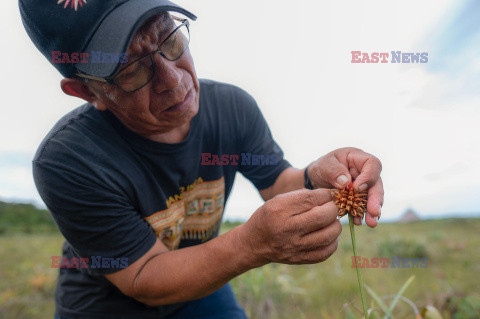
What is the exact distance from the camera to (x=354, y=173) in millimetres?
1636

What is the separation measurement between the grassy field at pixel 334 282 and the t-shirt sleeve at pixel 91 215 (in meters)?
1.16

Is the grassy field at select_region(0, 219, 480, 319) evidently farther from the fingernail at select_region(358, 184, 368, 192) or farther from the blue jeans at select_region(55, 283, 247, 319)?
the fingernail at select_region(358, 184, 368, 192)

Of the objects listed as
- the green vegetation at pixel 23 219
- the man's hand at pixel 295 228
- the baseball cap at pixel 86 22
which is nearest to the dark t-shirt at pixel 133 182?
the baseball cap at pixel 86 22

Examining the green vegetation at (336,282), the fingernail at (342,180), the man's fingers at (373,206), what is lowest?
the green vegetation at (336,282)

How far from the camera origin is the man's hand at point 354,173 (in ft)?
4.60

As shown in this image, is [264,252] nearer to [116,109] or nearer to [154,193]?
[154,193]

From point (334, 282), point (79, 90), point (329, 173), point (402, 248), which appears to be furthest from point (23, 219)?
point (329, 173)

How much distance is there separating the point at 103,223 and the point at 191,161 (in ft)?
2.09

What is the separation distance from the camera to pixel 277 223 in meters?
1.27

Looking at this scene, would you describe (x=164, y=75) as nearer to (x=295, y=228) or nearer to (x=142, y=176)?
(x=142, y=176)

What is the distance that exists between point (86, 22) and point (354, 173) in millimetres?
1525

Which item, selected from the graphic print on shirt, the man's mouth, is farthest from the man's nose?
the graphic print on shirt

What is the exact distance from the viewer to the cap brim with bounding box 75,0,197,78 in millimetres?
1474

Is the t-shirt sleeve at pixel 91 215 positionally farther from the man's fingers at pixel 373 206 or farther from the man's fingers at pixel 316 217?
the man's fingers at pixel 373 206
